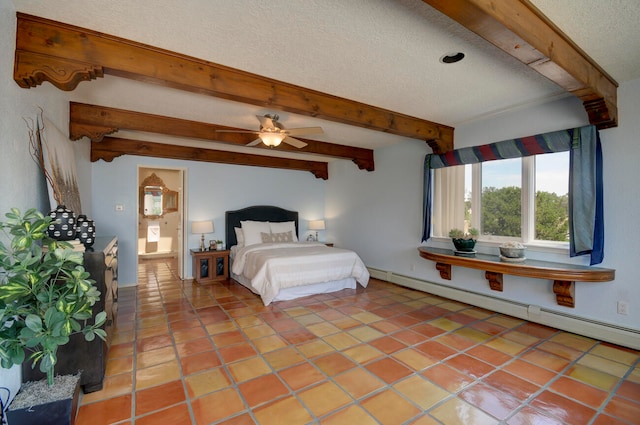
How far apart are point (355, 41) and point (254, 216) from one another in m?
4.56

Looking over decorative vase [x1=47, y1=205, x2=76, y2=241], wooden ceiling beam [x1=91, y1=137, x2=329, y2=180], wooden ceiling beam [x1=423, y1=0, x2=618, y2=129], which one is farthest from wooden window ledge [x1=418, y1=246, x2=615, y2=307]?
decorative vase [x1=47, y1=205, x2=76, y2=241]

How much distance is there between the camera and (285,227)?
6.18 metres

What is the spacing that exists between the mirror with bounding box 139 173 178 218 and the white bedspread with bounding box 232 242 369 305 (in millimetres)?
4139

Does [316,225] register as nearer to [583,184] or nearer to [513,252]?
[513,252]

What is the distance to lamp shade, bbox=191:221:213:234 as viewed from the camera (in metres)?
5.38

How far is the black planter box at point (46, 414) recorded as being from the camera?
153 centimetres

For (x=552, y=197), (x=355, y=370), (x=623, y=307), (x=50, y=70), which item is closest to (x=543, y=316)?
(x=623, y=307)

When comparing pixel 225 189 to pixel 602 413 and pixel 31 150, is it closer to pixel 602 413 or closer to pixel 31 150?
pixel 31 150

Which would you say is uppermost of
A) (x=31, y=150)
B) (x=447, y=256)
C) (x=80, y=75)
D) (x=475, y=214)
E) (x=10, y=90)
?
(x=80, y=75)

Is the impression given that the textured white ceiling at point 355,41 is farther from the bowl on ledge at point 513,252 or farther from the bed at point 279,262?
the bed at point 279,262

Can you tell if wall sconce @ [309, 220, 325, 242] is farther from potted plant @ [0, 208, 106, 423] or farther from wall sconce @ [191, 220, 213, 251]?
potted plant @ [0, 208, 106, 423]

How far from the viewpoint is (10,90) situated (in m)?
1.80

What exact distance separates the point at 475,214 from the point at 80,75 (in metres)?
4.35

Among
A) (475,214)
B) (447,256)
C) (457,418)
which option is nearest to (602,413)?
(457,418)
